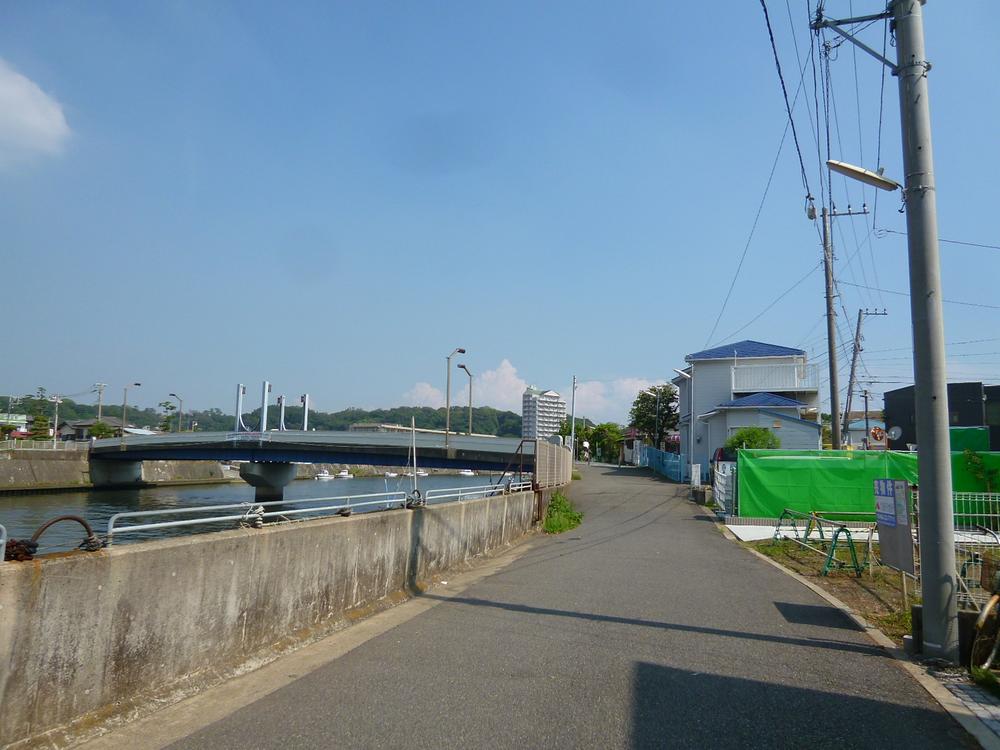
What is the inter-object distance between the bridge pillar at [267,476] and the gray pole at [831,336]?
38732 mm

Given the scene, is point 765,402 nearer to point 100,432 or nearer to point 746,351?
point 746,351

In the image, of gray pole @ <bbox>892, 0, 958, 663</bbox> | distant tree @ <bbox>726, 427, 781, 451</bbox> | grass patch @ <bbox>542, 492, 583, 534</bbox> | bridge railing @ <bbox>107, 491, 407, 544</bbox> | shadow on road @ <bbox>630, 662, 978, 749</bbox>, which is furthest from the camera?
distant tree @ <bbox>726, 427, 781, 451</bbox>

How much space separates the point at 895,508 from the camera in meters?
8.47

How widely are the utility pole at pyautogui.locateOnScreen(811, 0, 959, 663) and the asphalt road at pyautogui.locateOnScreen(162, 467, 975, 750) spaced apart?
712mm

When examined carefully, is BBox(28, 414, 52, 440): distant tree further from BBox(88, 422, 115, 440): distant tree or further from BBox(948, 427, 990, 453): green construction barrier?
BBox(948, 427, 990, 453): green construction barrier

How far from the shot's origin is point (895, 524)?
8.50 meters

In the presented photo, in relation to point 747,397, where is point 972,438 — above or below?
below

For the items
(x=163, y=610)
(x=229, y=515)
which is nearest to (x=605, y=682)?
(x=163, y=610)

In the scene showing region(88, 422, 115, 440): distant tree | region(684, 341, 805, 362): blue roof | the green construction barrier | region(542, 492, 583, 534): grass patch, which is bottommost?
region(542, 492, 583, 534): grass patch

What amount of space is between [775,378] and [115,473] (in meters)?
49.5

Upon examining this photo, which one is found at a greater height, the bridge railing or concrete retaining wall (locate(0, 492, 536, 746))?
the bridge railing

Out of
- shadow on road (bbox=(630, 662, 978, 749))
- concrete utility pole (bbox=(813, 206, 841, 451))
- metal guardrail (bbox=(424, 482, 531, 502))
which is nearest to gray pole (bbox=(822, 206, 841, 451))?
concrete utility pole (bbox=(813, 206, 841, 451))

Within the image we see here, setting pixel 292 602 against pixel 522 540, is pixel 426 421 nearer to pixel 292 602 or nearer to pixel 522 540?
pixel 522 540

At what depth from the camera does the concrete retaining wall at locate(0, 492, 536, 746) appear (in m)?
4.14
